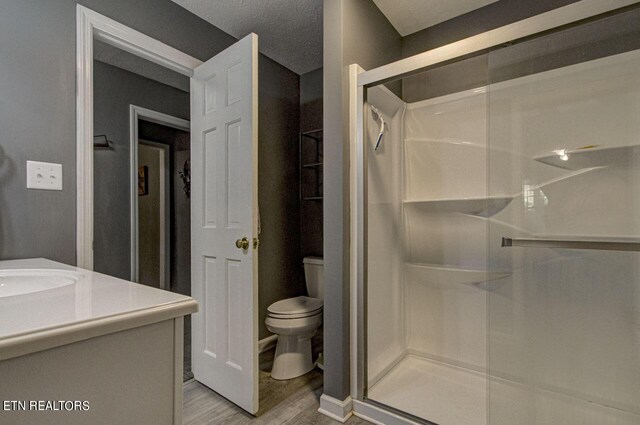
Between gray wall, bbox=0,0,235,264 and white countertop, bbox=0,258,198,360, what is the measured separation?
868 mm

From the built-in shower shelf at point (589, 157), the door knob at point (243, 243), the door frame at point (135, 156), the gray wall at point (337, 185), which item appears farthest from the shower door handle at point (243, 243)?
the door frame at point (135, 156)

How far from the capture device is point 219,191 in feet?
6.19

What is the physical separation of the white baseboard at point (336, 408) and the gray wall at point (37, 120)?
56.2 inches

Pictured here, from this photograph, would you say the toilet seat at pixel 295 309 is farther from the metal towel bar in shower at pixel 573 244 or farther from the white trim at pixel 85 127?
the metal towel bar in shower at pixel 573 244

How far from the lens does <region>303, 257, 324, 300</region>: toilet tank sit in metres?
2.52

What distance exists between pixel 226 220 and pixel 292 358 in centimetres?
101

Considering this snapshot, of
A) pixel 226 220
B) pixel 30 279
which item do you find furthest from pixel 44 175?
pixel 226 220

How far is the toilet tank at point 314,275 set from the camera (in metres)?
2.52

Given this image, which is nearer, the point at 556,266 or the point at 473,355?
the point at 556,266

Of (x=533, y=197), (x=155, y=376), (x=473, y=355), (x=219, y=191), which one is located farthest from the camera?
(x=473, y=355)

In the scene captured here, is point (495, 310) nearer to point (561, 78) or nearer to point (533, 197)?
point (533, 197)

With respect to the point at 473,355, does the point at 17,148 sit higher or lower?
higher

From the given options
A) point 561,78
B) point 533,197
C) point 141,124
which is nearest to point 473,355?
point 533,197

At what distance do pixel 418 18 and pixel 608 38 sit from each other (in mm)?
1210
